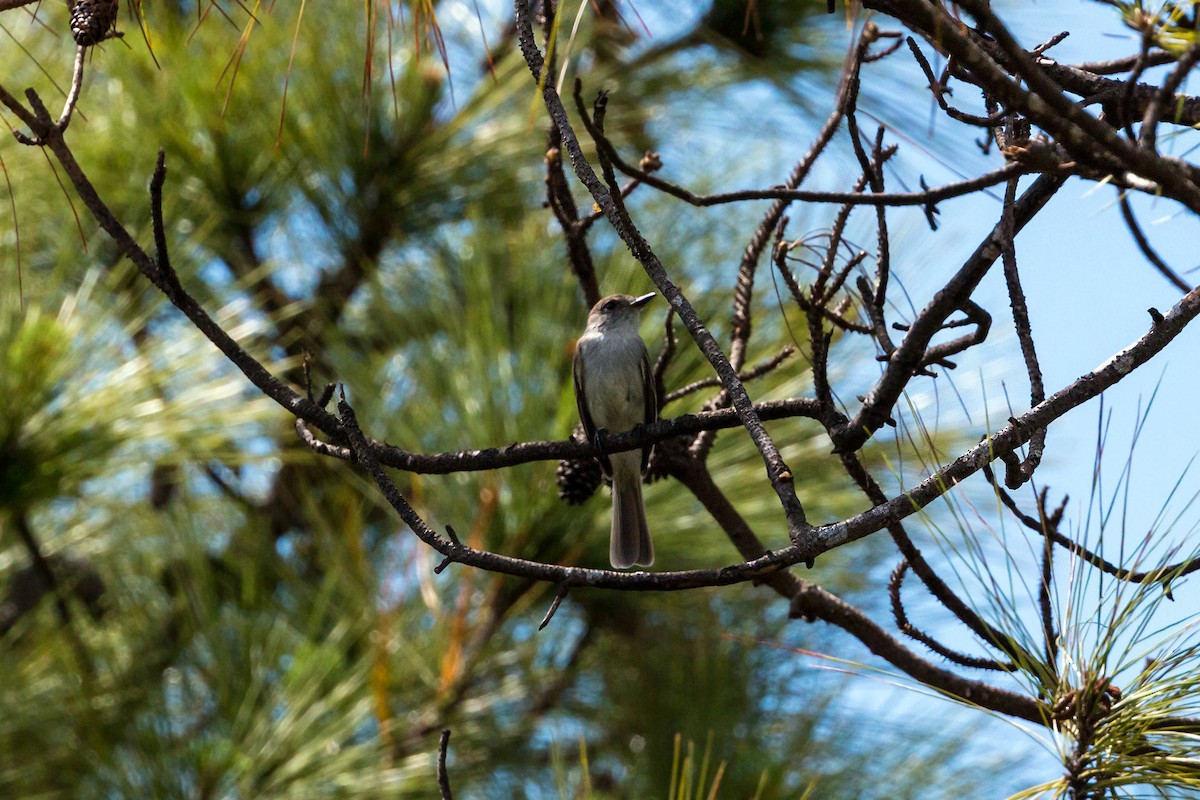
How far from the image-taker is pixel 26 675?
3461mm

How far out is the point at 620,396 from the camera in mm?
3275

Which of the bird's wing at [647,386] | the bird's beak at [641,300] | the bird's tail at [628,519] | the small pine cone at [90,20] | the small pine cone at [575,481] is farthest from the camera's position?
the bird's wing at [647,386]

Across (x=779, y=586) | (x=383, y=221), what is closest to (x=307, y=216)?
(x=383, y=221)

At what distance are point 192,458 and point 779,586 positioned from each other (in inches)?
70.9

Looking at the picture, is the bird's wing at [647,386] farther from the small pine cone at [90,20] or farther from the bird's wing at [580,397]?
the small pine cone at [90,20]

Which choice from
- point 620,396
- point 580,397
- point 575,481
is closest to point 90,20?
point 575,481

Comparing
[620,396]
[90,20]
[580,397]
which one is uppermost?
[620,396]

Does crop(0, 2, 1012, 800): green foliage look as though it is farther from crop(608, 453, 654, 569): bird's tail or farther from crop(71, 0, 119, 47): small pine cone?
crop(71, 0, 119, 47): small pine cone

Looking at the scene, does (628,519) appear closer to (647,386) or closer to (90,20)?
(647,386)

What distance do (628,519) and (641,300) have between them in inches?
21.3

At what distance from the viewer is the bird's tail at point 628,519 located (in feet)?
9.27

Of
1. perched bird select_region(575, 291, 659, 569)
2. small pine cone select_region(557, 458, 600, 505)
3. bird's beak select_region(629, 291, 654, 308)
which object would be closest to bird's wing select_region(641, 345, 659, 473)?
perched bird select_region(575, 291, 659, 569)

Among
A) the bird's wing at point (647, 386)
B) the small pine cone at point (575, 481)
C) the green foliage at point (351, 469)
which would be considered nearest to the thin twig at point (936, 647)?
the small pine cone at point (575, 481)

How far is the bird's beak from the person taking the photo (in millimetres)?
2975
